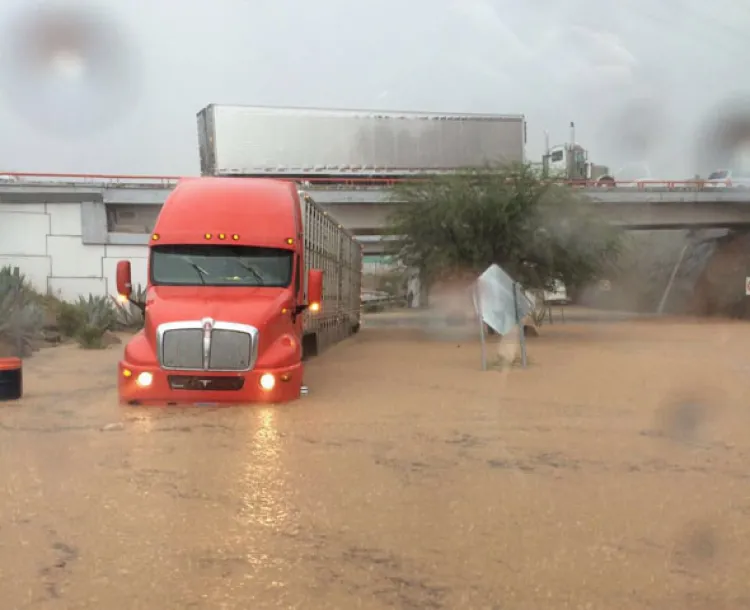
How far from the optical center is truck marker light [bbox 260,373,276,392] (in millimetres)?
11711

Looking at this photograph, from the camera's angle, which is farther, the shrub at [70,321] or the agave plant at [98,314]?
the shrub at [70,321]

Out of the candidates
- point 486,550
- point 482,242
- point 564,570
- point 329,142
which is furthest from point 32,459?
point 329,142

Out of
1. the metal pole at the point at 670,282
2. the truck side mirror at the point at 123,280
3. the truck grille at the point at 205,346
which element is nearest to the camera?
the truck grille at the point at 205,346

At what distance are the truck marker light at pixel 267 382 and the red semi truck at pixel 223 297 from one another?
0.06 feet

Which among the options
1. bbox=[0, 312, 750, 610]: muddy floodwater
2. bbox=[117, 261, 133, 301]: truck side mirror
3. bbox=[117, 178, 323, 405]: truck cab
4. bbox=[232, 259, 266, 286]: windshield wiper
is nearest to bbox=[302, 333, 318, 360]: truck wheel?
bbox=[117, 178, 323, 405]: truck cab

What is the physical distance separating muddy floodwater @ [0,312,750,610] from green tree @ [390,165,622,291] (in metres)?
13.0

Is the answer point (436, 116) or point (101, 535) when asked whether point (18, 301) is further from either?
point (436, 116)

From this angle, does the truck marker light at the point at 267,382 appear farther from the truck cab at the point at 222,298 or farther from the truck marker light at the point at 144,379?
→ the truck marker light at the point at 144,379

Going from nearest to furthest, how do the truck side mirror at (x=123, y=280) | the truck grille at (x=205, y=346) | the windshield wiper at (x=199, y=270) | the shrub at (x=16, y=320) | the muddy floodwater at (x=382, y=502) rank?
the muddy floodwater at (x=382, y=502) < the truck grille at (x=205, y=346) < the windshield wiper at (x=199, y=270) < the truck side mirror at (x=123, y=280) < the shrub at (x=16, y=320)

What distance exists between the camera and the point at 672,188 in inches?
1564

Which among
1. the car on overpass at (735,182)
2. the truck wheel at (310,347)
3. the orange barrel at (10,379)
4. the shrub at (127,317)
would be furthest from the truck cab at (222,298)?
the car on overpass at (735,182)

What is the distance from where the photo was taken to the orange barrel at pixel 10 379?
41.7ft

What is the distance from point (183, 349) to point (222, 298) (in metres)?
1.24

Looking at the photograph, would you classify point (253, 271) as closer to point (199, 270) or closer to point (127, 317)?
point (199, 270)
